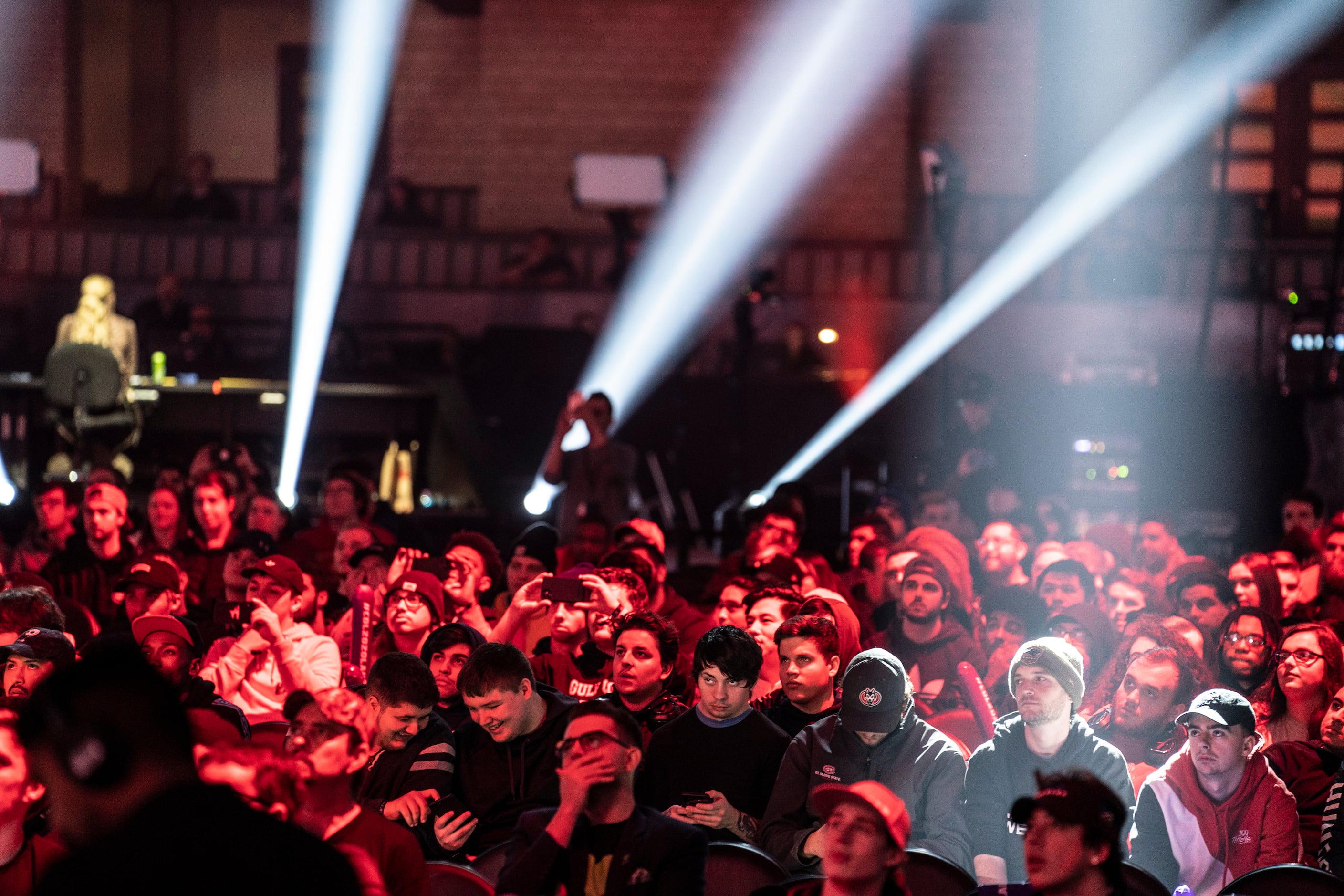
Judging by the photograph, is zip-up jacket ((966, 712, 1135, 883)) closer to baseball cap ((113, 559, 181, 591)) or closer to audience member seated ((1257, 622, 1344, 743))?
audience member seated ((1257, 622, 1344, 743))

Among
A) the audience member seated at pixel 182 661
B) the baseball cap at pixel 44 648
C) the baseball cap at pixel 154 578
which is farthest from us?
the baseball cap at pixel 154 578

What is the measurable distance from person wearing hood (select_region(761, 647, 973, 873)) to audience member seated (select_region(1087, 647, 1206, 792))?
588 millimetres

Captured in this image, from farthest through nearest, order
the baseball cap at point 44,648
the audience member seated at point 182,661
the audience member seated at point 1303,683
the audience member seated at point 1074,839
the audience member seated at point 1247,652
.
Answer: the audience member seated at point 1247,652 → the audience member seated at point 1303,683 → the audience member seated at point 182,661 → the baseball cap at point 44,648 → the audience member seated at point 1074,839

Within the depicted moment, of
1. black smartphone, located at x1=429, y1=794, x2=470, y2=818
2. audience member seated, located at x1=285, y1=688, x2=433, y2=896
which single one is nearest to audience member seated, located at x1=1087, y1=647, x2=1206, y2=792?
black smartphone, located at x1=429, y1=794, x2=470, y2=818

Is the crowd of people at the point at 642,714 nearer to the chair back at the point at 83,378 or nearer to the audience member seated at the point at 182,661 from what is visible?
the audience member seated at the point at 182,661

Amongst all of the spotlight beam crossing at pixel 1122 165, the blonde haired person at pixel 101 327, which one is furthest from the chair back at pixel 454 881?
the spotlight beam crossing at pixel 1122 165

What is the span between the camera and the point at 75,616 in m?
5.36

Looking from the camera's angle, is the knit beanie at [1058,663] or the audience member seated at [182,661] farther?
the audience member seated at [182,661]

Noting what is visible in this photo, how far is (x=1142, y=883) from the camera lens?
3.20m

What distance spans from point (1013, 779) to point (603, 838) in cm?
116

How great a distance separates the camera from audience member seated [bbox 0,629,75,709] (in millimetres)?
4125

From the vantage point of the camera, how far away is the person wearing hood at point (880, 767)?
3.96 m

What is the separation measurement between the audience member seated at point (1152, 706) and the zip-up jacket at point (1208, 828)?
0.46 m

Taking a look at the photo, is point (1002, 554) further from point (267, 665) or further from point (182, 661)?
point (182, 661)
